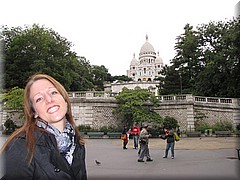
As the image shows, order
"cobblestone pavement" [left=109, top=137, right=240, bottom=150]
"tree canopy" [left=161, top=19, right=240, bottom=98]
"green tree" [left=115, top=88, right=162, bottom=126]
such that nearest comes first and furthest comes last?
"cobblestone pavement" [left=109, top=137, right=240, bottom=150] → "green tree" [left=115, top=88, right=162, bottom=126] → "tree canopy" [left=161, top=19, right=240, bottom=98]

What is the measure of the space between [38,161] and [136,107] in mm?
12410

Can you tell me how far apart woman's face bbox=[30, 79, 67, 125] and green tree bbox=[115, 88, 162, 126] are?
11.8 m

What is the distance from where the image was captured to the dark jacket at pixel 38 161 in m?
1.21

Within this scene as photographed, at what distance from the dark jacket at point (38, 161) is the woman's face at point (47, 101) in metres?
0.11

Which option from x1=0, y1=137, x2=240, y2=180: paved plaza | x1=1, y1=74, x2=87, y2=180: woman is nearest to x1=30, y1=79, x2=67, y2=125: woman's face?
x1=1, y1=74, x2=87, y2=180: woman

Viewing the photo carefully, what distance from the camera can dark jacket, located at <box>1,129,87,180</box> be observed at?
1.21 meters

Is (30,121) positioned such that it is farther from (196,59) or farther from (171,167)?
(196,59)

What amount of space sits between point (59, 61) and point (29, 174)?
519 cm

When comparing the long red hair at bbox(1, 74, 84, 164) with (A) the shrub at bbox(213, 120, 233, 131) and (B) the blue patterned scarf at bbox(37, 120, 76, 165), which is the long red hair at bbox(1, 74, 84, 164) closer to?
(B) the blue patterned scarf at bbox(37, 120, 76, 165)

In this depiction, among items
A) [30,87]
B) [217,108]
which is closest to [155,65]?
[217,108]

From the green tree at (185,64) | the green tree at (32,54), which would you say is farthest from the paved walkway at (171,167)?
the green tree at (185,64)

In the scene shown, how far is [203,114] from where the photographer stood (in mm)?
13883

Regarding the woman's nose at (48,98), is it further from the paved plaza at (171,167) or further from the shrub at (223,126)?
the shrub at (223,126)

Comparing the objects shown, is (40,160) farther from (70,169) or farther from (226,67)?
(226,67)
